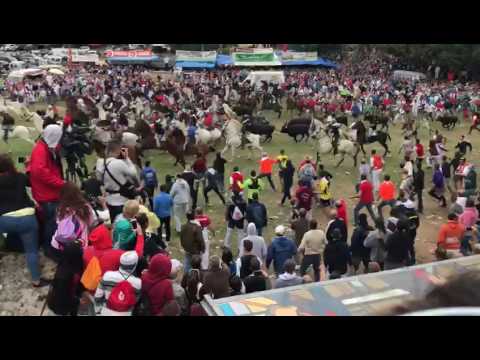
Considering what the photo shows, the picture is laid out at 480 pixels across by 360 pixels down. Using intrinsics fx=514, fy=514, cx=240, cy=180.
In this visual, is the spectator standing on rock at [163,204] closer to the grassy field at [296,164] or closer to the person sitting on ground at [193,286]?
the grassy field at [296,164]

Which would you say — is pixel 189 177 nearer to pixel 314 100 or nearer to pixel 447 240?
pixel 447 240

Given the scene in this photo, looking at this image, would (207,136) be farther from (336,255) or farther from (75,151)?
(336,255)

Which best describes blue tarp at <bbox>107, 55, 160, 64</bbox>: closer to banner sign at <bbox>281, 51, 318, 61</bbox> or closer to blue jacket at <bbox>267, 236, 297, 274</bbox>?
banner sign at <bbox>281, 51, 318, 61</bbox>

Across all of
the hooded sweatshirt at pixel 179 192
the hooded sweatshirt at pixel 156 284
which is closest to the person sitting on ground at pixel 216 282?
the hooded sweatshirt at pixel 156 284

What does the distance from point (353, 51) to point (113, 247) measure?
48.6 m

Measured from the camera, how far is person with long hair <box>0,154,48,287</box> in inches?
242

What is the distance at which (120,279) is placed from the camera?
4715mm

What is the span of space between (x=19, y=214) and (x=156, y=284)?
242cm

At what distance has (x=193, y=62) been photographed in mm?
41094

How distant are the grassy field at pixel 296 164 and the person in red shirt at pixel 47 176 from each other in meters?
3.23

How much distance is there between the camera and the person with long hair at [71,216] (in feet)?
19.2

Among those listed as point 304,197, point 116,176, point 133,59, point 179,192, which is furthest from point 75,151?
point 133,59

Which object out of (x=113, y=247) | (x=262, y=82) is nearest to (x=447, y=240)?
(x=113, y=247)
